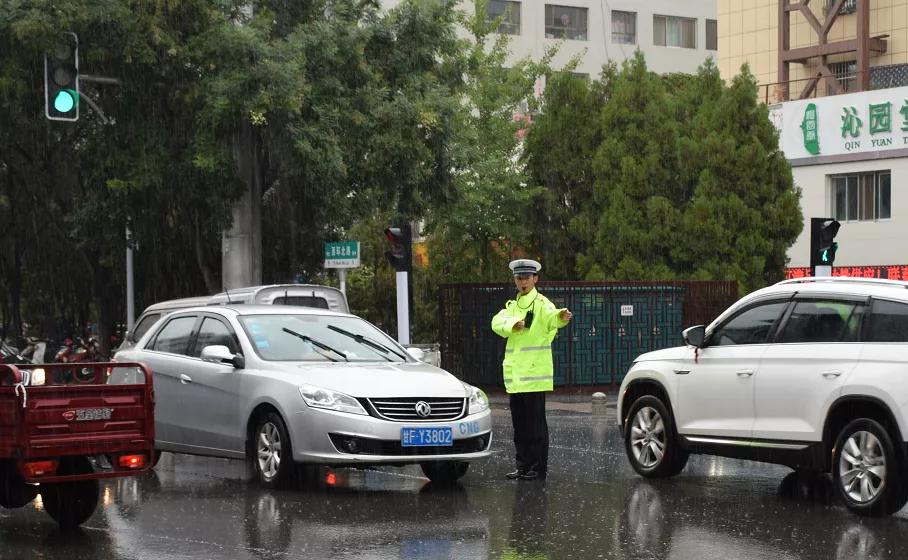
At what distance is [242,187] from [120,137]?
90.3 inches

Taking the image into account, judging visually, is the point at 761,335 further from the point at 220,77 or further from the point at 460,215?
the point at 460,215

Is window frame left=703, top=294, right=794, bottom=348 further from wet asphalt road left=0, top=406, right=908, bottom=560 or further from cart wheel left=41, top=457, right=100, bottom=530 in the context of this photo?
cart wheel left=41, top=457, right=100, bottom=530

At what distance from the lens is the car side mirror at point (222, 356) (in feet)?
40.1

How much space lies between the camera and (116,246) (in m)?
30.4

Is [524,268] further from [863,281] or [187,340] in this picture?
[187,340]

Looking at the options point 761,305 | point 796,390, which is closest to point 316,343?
point 761,305

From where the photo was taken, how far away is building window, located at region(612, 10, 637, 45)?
65188 mm

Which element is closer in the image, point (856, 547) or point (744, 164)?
point (856, 547)

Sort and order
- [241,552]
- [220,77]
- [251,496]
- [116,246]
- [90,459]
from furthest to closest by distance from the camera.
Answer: [116,246]
[220,77]
[251,496]
[90,459]
[241,552]

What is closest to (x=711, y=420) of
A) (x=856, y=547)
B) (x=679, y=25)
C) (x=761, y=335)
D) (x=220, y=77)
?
(x=761, y=335)

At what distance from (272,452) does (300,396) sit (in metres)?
0.64

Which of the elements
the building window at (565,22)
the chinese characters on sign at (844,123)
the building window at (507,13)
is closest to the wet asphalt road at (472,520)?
the chinese characters on sign at (844,123)

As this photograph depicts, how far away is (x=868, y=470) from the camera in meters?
10.4

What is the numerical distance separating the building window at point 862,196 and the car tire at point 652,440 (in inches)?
1066
